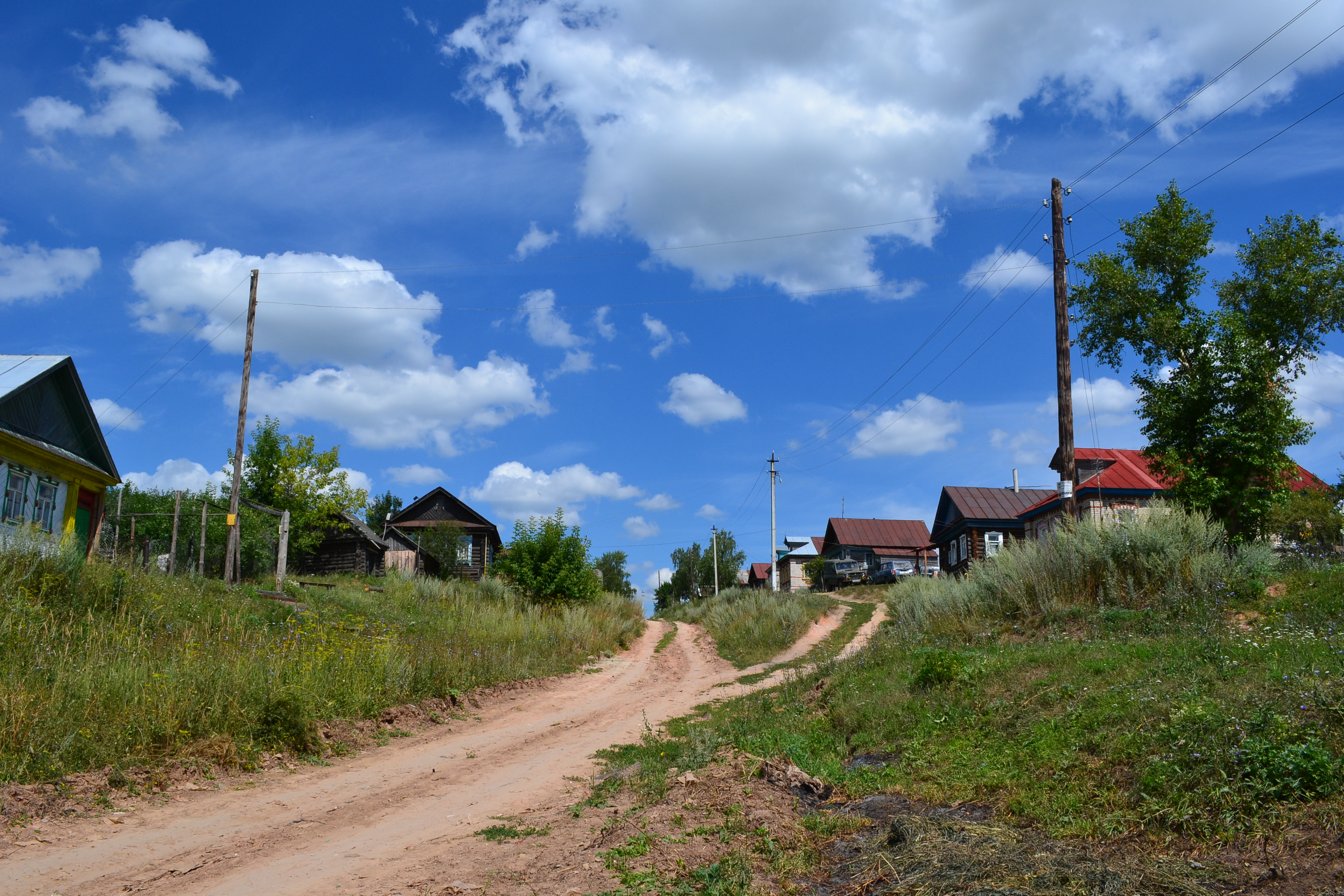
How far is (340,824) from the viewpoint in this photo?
6930 millimetres

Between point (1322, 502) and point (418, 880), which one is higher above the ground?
point (1322, 502)

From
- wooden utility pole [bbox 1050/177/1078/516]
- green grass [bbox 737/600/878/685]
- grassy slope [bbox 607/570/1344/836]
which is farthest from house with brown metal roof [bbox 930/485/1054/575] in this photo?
grassy slope [bbox 607/570/1344/836]

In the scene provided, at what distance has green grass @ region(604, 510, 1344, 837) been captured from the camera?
5.40 meters

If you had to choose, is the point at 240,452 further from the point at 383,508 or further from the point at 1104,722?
the point at 383,508

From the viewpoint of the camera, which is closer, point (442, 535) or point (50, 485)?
point (50, 485)

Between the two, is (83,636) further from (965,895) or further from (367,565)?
(367,565)

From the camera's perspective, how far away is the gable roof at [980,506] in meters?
42.7

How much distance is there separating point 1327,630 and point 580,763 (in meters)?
8.59

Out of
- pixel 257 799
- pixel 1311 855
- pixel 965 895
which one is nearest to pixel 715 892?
pixel 965 895

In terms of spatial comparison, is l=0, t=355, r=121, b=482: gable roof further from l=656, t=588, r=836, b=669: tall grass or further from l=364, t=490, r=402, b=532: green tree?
l=364, t=490, r=402, b=532: green tree

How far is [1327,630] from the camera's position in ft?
29.4

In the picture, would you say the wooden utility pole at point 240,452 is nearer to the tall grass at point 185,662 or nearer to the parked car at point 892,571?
the tall grass at point 185,662

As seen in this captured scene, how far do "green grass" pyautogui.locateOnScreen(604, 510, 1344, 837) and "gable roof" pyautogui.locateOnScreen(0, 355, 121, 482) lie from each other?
58.7ft

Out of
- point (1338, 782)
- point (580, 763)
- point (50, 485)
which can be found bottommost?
point (580, 763)
